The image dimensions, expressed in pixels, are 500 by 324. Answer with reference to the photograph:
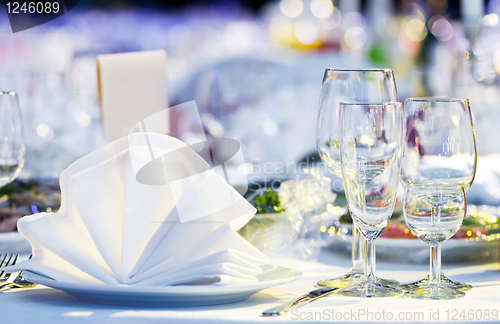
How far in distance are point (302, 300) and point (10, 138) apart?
1.92ft

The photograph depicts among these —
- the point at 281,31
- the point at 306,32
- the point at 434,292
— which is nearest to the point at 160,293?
the point at 434,292

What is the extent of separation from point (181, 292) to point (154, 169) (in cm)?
19

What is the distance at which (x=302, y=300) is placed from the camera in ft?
2.52

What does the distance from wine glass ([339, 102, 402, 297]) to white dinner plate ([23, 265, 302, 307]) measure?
0.46ft

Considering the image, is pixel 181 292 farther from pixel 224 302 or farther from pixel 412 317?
pixel 412 317

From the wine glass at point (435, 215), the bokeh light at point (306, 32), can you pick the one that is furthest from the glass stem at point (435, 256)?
the bokeh light at point (306, 32)

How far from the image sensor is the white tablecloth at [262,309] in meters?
0.70

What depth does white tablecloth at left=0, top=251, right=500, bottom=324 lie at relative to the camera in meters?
0.70

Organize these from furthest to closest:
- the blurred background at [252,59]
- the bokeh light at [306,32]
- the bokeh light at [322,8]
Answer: the bokeh light at [322,8] < the bokeh light at [306,32] < the blurred background at [252,59]

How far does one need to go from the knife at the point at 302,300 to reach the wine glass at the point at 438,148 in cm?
12

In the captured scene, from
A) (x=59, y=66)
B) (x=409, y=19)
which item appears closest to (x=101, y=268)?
(x=59, y=66)

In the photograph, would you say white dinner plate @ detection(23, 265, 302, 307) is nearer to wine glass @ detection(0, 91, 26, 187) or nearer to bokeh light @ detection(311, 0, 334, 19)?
wine glass @ detection(0, 91, 26, 187)

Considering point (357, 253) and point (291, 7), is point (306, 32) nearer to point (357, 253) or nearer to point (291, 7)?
point (291, 7)

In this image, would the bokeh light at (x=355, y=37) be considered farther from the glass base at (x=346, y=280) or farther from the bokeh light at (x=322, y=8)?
the glass base at (x=346, y=280)
